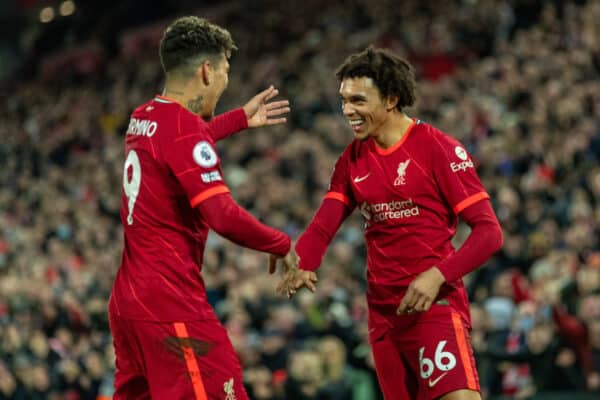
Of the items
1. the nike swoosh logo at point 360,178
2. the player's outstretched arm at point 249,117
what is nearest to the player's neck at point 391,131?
the nike swoosh logo at point 360,178

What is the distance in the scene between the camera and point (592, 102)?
11.8m

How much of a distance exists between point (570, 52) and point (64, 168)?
10177mm

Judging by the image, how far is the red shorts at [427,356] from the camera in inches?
207

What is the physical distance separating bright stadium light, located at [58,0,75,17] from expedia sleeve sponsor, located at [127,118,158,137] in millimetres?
27895

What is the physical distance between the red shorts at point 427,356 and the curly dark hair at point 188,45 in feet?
5.40

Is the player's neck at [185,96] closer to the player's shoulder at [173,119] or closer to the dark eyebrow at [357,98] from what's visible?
the player's shoulder at [173,119]

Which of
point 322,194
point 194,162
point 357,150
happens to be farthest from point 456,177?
point 322,194

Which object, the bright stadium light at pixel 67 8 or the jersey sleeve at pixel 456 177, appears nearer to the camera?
the jersey sleeve at pixel 456 177

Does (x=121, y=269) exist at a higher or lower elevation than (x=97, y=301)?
higher

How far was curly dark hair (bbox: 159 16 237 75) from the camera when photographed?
4.92 metres

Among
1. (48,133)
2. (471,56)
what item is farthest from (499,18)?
(48,133)

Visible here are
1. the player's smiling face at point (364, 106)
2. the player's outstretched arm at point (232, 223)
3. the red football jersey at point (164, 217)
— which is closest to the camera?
the player's outstretched arm at point (232, 223)

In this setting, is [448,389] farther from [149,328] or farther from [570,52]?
[570,52]

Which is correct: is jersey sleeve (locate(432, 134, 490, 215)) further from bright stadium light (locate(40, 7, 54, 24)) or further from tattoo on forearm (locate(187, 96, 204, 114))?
bright stadium light (locate(40, 7, 54, 24))
